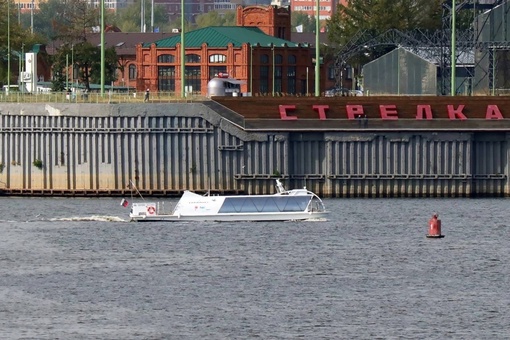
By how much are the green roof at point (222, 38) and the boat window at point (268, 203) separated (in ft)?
251

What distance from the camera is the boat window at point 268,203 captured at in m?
105

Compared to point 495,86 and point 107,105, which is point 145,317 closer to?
point 107,105

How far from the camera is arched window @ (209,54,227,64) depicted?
18200cm

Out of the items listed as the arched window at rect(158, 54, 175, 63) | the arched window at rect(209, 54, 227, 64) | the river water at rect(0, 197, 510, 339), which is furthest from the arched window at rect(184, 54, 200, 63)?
the river water at rect(0, 197, 510, 339)

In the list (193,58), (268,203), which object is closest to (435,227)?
(268,203)

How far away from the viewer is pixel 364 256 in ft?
294

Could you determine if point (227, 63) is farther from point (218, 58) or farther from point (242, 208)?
point (242, 208)

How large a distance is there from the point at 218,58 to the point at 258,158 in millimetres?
64310

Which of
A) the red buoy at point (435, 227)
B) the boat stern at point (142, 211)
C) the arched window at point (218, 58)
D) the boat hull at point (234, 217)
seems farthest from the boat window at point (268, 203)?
the arched window at point (218, 58)

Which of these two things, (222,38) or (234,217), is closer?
(234,217)

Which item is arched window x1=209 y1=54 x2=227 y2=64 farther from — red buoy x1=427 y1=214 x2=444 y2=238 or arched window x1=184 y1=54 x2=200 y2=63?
red buoy x1=427 y1=214 x2=444 y2=238

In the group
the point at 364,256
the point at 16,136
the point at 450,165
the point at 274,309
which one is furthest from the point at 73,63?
the point at 274,309

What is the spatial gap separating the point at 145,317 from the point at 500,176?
167ft

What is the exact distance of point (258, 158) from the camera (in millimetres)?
119062
